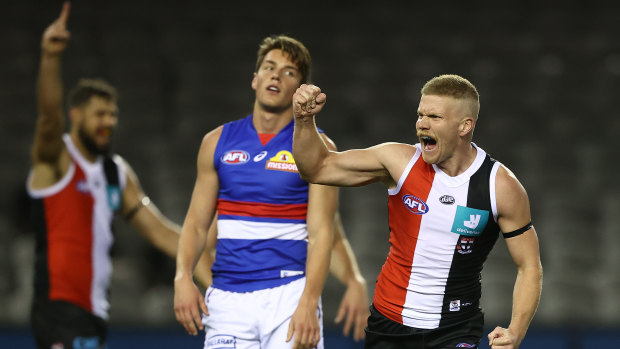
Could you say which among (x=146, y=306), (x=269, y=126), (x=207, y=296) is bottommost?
(x=146, y=306)

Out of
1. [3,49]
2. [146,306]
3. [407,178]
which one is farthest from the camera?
[3,49]

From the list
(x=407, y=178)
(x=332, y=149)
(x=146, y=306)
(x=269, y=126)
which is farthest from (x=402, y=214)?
(x=146, y=306)

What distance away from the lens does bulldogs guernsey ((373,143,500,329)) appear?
385cm

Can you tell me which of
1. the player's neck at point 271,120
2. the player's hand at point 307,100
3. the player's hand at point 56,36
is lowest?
the player's neck at point 271,120

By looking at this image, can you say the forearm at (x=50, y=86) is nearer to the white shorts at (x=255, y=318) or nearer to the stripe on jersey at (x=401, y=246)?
the white shorts at (x=255, y=318)

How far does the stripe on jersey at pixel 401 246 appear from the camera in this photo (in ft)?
12.8

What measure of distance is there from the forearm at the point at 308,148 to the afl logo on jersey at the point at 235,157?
58 centimetres

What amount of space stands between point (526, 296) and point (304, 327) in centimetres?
102

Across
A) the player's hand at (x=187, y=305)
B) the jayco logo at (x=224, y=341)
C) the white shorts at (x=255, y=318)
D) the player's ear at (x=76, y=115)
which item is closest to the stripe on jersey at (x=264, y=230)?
the white shorts at (x=255, y=318)

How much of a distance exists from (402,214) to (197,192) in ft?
3.61

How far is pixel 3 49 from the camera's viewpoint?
33.3 feet

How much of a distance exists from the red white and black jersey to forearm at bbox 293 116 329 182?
186 cm

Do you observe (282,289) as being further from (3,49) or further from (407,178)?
(3,49)

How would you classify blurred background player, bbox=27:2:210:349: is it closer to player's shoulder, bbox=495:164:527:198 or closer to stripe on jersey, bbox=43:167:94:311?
stripe on jersey, bbox=43:167:94:311
